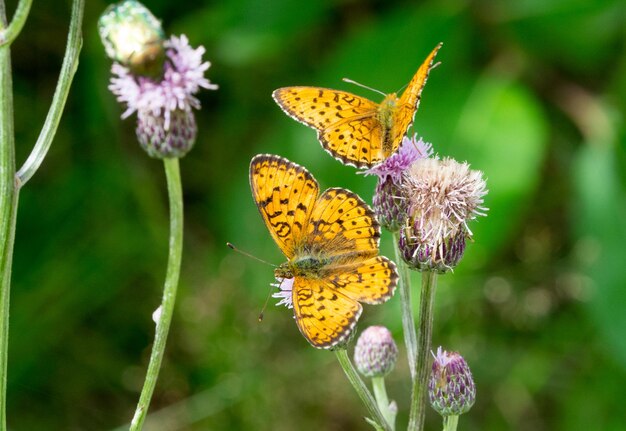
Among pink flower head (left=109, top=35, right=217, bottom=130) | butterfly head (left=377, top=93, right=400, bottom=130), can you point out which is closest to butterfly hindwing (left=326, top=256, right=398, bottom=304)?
butterfly head (left=377, top=93, right=400, bottom=130)

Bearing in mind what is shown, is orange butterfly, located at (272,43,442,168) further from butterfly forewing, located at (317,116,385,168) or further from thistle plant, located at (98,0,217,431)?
thistle plant, located at (98,0,217,431)

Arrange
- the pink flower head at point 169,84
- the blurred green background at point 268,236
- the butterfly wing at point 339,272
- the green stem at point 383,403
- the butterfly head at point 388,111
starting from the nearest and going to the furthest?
the pink flower head at point 169,84 → the butterfly wing at point 339,272 → the green stem at point 383,403 → the butterfly head at point 388,111 → the blurred green background at point 268,236

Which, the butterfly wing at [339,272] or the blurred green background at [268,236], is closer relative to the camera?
the butterfly wing at [339,272]

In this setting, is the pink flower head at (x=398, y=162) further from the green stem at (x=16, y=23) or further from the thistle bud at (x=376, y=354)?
the green stem at (x=16, y=23)

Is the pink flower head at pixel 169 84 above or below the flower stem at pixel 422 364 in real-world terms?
above

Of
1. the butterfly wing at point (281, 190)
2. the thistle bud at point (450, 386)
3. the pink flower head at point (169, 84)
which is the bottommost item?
the thistle bud at point (450, 386)

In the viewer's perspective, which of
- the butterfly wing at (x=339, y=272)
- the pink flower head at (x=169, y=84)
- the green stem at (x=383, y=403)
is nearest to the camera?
the pink flower head at (x=169, y=84)

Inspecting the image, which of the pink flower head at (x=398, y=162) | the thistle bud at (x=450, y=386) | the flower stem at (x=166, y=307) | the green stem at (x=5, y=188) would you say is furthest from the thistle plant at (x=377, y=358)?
the green stem at (x=5, y=188)

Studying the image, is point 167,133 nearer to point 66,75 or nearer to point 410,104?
point 66,75
